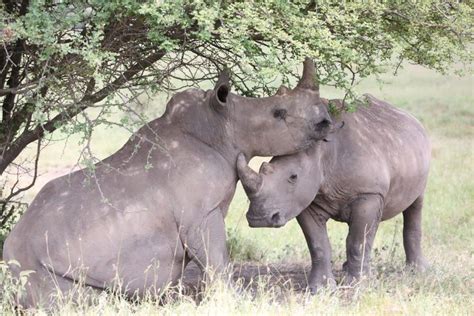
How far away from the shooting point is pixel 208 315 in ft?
20.2

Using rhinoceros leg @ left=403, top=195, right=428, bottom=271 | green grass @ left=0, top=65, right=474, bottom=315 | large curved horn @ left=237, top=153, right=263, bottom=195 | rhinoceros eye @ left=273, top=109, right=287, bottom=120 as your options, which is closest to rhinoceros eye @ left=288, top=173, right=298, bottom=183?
large curved horn @ left=237, top=153, right=263, bottom=195

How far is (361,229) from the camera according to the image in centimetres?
829

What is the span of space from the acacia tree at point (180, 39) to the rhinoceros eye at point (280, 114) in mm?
301

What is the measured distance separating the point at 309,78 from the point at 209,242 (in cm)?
144

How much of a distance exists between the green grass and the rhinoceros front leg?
1.06 ft

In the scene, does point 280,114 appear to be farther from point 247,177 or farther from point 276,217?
point 276,217

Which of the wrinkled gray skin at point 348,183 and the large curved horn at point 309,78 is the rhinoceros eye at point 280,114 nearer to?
the large curved horn at point 309,78

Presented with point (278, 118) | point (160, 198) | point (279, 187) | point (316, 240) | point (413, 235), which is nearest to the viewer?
point (160, 198)

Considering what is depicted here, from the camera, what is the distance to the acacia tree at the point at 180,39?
690cm

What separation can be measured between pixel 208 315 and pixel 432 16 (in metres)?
3.30

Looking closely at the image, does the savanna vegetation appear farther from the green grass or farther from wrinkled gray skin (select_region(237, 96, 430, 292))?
wrinkled gray skin (select_region(237, 96, 430, 292))

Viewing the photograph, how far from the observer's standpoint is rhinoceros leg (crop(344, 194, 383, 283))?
8242mm

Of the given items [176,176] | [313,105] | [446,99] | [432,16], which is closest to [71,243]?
[176,176]

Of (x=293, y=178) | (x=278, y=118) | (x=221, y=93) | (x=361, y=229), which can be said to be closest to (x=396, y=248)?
(x=361, y=229)
